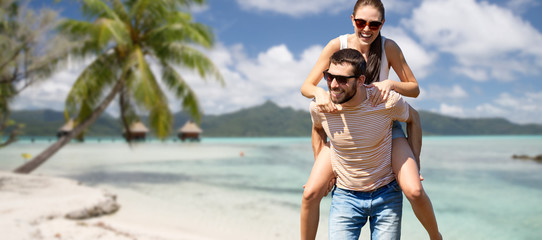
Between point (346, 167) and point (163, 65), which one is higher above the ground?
point (163, 65)

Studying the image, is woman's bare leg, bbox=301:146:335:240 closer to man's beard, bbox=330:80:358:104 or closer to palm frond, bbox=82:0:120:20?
man's beard, bbox=330:80:358:104

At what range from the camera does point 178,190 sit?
483 inches

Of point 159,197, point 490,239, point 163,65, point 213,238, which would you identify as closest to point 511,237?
point 490,239

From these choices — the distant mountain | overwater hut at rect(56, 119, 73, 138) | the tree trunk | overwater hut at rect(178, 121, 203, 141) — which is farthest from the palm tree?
the distant mountain

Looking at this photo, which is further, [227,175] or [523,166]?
[523,166]

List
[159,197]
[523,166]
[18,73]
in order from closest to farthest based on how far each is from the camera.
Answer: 1. [18,73]
2. [159,197]
3. [523,166]

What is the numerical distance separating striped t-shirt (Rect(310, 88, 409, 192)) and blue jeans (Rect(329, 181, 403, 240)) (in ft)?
0.16

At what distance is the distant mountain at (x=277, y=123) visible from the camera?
142 m

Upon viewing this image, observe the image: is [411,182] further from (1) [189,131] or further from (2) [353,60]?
(1) [189,131]

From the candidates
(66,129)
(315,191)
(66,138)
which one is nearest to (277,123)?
(66,129)

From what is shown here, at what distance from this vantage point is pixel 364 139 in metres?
1.87

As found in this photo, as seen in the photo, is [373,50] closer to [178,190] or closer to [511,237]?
[511,237]

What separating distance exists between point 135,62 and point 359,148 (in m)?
10.4

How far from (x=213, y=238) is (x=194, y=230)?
77 cm
